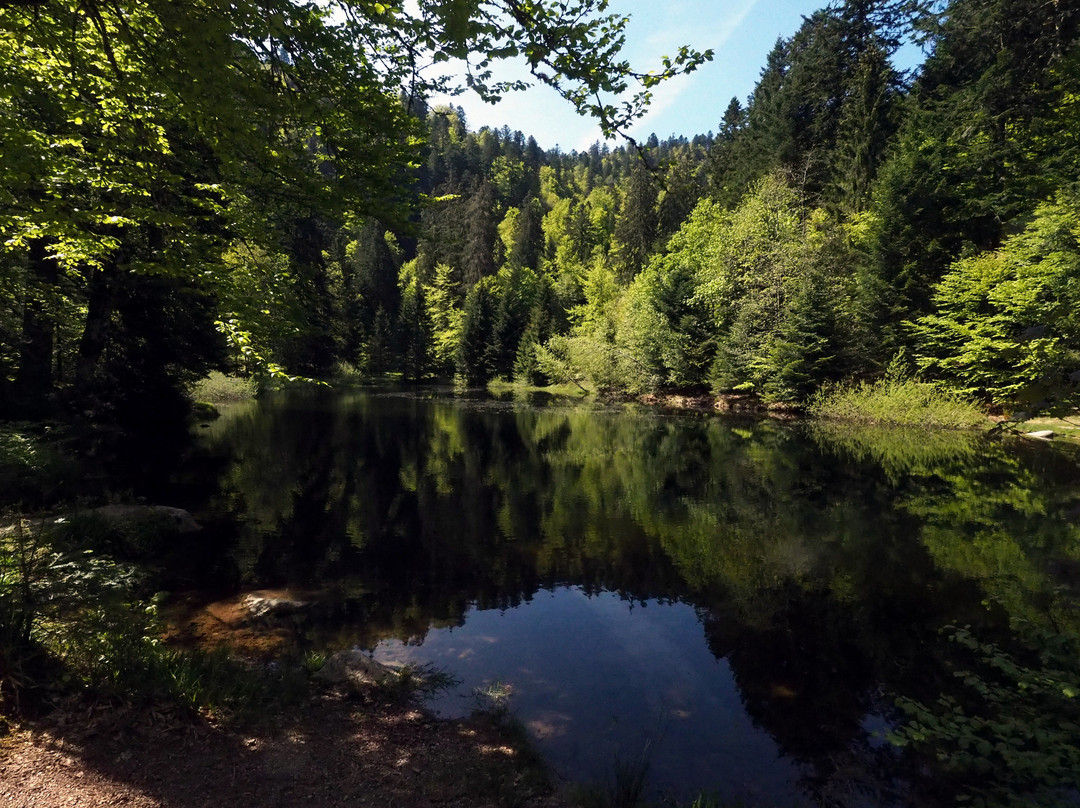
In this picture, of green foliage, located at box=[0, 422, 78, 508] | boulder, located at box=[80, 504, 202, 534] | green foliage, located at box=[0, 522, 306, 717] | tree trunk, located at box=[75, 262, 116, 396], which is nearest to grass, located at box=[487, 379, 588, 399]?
tree trunk, located at box=[75, 262, 116, 396]

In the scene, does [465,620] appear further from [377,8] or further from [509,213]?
[509,213]

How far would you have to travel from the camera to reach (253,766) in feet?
12.5

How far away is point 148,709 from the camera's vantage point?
4.07 m

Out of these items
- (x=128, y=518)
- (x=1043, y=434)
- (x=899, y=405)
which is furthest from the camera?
(x=899, y=405)

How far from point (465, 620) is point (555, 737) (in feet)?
8.75

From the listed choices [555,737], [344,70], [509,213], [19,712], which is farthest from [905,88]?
[509,213]

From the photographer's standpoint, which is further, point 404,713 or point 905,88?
point 905,88

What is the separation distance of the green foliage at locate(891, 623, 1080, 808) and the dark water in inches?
13.8

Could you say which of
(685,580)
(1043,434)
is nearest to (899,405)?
(1043,434)

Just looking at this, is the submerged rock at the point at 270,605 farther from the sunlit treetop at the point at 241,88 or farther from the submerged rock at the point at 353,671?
the sunlit treetop at the point at 241,88

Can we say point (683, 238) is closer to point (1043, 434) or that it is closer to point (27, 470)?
point (1043, 434)

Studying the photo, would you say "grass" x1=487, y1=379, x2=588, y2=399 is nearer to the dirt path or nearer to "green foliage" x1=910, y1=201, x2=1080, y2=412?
"green foliage" x1=910, y1=201, x2=1080, y2=412

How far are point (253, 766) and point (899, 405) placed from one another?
28351 millimetres

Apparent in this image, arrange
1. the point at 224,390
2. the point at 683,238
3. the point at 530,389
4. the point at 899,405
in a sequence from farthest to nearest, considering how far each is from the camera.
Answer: the point at 530,389, the point at 683,238, the point at 224,390, the point at 899,405
